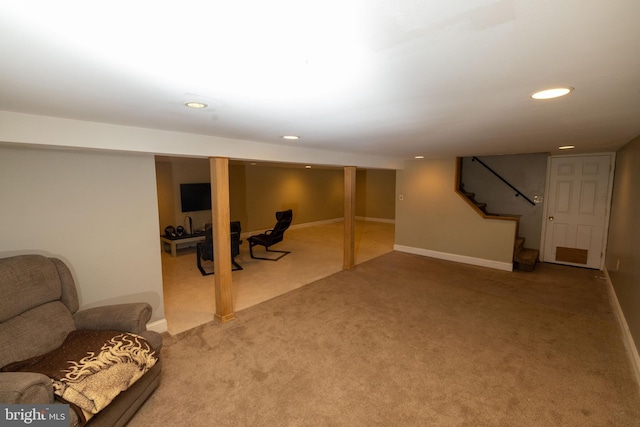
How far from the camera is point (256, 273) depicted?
4.83 metres

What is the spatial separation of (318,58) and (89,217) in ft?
8.64

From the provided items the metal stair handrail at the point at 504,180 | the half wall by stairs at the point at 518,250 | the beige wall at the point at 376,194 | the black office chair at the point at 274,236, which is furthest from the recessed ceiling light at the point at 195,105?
the beige wall at the point at 376,194

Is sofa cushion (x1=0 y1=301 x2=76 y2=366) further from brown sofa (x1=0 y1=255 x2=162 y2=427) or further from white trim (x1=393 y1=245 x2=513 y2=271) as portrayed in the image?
white trim (x1=393 y1=245 x2=513 y2=271)

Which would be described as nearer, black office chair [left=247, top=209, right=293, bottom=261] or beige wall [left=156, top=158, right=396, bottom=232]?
black office chair [left=247, top=209, right=293, bottom=261]

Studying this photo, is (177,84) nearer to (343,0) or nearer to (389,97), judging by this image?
(343,0)

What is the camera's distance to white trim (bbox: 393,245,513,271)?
501 cm

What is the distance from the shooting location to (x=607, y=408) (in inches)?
76.5

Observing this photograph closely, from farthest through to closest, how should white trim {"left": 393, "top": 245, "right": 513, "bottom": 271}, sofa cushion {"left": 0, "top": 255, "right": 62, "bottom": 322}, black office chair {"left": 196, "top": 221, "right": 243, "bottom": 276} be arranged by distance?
white trim {"left": 393, "top": 245, "right": 513, "bottom": 271}, black office chair {"left": 196, "top": 221, "right": 243, "bottom": 276}, sofa cushion {"left": 0, "top": 255, "right": 62, "bottom": 322}

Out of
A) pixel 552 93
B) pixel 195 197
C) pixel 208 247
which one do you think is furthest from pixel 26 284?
pixel 195 197

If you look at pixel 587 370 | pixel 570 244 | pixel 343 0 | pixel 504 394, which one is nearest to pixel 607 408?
pixel 587 370

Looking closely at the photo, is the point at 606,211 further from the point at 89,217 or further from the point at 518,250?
the point at 89,217

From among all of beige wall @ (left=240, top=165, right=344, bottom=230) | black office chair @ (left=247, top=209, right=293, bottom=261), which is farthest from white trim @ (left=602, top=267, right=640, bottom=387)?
beige wall @ (left=240, top=165, right=344, bottom=230)

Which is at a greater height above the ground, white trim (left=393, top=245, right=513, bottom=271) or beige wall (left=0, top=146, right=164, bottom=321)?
beige wall (left=0, top=146, right=164, bottom=321)

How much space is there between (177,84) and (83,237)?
2083 millimetres
